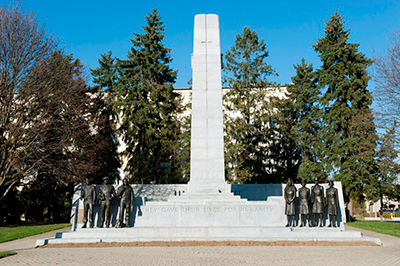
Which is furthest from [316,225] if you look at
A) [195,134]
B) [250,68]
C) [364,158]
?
[250,68]

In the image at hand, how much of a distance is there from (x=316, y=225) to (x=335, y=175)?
35.9 ft

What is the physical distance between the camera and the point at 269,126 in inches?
1155

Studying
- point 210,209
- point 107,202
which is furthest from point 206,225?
point 107,202

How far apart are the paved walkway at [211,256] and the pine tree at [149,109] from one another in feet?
52.0

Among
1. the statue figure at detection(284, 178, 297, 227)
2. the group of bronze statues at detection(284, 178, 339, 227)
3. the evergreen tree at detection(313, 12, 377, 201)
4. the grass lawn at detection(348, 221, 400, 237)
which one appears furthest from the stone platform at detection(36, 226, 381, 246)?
the evergreen tree at detection(313, 12, 377, 201)

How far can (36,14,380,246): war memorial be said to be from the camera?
11.4 m

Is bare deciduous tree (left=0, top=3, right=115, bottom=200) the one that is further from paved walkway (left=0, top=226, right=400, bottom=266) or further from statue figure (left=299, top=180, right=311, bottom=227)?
statue figure (left=299, top=180, right=311, bottom=227)

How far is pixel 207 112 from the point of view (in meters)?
14.7

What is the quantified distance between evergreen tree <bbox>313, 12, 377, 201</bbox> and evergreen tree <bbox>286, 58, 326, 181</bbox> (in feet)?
4.35

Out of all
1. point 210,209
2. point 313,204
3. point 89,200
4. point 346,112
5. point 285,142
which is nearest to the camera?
point 210,209

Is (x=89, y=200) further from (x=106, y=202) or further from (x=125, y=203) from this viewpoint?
(x=125, y=203)

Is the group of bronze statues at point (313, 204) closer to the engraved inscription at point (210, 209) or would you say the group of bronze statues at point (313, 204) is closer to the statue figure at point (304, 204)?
the statue figure at point (304, 204)

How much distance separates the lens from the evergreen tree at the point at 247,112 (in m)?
26.8

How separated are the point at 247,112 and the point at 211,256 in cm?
2098
